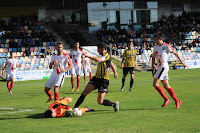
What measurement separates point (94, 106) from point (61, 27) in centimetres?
3804

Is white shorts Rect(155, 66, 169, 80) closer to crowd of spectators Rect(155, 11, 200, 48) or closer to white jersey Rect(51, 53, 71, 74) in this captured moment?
white jersey Rect(51, 53, 71, 74)

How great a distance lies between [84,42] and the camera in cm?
4838

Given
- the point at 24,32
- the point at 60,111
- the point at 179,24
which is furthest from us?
the point at 179,24

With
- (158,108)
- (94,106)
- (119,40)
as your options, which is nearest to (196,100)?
(158,108)

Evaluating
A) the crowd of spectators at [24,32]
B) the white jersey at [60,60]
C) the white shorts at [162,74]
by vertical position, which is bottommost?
the white shorts at [162,74]

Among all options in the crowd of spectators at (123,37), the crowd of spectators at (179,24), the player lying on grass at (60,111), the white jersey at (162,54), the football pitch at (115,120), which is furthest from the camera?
the crowd of spectators at (179,24)

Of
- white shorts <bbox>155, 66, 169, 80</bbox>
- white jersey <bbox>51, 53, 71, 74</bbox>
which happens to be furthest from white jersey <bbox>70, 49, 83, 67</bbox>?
white shorts <bbox>155, 66, 169, 80</bbox>

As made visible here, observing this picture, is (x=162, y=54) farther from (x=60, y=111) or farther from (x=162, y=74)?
(x=60, y=111)

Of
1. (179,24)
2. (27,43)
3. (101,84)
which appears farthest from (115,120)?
(179,24)

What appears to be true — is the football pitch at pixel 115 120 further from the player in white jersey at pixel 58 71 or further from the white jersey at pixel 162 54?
the white jersey at pixel 162 54

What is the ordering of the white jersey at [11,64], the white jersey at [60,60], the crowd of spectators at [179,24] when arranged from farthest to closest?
the crowd of spectators at [179,24], the white jersey at [11,64], the white jersey at [60,60]

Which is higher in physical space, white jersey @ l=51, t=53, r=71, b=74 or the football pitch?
white jersey @ l=51, t=53, r=71, b=74

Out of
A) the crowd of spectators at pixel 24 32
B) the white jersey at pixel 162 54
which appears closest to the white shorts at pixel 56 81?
the white jersey at pixel 162 54

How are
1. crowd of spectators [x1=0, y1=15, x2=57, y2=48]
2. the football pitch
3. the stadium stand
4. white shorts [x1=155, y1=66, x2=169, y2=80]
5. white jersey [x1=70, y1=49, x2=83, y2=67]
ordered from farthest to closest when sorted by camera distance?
crowd of spectators [x1=0, y1=15, x2=57, y2=48] → the stadium stand → white jersey [x1=70, y1=49, x2=83, y2=67] → white shorts [x1=155, y1=66, x2=169, y2=80] → the football pitch
